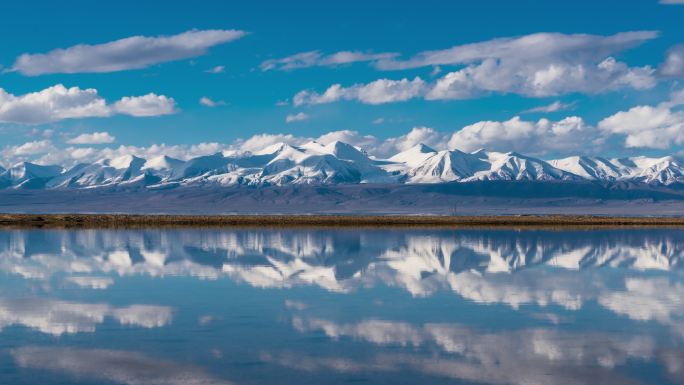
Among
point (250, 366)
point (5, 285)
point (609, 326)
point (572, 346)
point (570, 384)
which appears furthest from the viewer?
point (5, 285)

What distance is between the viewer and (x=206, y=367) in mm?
16891

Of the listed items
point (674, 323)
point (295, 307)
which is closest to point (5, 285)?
point (295, 307)

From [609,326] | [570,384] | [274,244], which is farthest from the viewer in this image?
[274,244]

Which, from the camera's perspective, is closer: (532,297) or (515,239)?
(532,297)

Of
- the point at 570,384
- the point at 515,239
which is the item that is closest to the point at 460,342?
the point at 570,384

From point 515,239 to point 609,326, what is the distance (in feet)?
134

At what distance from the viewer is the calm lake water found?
55.2 ft

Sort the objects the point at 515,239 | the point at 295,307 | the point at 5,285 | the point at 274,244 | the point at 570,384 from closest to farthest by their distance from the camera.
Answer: the point at 570,384 < the point at 295,307 < the point at 5,285 < the point at 274,244 < the point at 515,239

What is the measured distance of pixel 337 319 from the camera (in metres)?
22.7

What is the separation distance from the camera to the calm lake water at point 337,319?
55.2ft

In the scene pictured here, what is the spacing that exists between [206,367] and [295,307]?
8093 mm

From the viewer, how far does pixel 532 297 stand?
27625 mm

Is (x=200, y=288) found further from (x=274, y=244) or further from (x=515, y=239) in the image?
(x=515, y=239)

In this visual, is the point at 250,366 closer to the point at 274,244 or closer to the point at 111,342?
the point at 111,342
